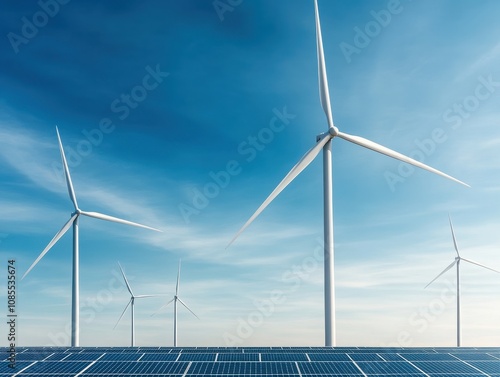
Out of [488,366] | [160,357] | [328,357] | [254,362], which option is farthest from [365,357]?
[160,357]

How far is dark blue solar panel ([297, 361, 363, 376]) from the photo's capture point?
83.3ft

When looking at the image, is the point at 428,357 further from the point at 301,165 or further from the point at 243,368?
the point at 301,165

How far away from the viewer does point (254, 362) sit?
1086 inches

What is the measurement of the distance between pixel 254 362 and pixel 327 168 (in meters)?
14.0

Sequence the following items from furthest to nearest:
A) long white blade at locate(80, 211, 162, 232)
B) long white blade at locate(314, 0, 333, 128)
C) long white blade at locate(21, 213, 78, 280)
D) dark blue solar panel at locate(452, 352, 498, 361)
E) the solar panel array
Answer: long white blade at locate(80, 211, 162, 232) < long white blade at locate(21, 213, 78, 280) < long white blade at locate(314, 0, 333, 128) < dark blue solar panel at locate(452, 352, 498, 361) < the solar panel array

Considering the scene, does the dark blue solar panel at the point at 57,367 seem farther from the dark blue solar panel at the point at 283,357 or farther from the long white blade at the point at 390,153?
the long white blade at the point at 390,153

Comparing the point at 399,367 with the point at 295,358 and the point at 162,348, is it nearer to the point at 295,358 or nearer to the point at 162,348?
the point at 295,358

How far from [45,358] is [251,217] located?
15668 millimetres

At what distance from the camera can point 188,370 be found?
1030 inches

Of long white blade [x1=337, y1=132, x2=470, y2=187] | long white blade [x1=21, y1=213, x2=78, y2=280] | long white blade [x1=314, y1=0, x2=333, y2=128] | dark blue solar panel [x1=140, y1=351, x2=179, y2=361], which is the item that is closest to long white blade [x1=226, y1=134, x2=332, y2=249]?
long white blade [x1=314, y1=0, x2=333, y2=128]

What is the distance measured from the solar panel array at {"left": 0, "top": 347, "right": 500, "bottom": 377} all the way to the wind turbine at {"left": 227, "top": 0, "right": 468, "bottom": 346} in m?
2.89

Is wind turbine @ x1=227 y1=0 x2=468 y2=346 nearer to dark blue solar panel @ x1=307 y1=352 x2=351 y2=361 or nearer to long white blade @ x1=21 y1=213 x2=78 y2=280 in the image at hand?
dark blue solar panel @ x1=307 y1=352 x2=351 y2=361

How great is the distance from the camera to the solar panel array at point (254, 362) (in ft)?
84.4

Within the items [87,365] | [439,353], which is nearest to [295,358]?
[439,353]
